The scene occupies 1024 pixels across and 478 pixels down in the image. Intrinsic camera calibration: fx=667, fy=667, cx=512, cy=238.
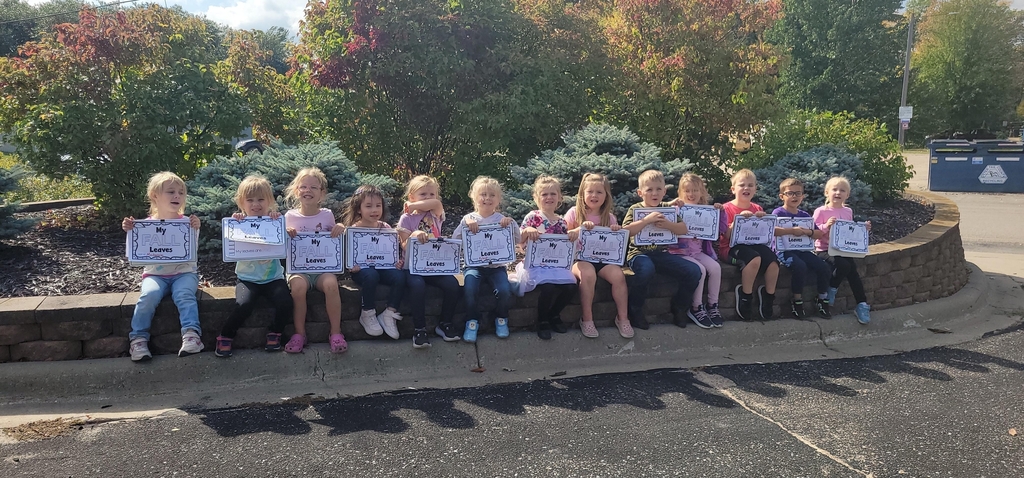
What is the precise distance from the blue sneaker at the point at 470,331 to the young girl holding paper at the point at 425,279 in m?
0.06

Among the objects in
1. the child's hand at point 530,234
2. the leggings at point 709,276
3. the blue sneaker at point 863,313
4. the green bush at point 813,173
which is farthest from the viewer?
the green bush at point 813,173

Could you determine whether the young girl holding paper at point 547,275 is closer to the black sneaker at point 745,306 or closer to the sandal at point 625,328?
the sandal at point 625,328

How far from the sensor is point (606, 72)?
7.52m

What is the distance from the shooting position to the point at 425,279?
4.71m

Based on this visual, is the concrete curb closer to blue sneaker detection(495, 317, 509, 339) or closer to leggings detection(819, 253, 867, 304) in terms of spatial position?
blue sneaker detection(495, 317, 509, 339)

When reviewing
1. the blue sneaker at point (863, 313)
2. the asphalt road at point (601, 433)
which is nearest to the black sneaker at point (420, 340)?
the asphalt road at point (601, 433)

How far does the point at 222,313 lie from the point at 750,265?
151 inches

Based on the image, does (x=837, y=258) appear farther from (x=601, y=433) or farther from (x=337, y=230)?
(x=337, y=230)

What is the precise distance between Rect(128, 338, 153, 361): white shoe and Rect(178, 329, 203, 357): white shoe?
0.62 feet

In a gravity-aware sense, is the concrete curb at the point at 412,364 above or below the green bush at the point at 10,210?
below

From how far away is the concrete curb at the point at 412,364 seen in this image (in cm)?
399

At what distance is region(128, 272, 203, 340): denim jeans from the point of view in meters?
4.12

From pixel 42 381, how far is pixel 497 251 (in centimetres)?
292

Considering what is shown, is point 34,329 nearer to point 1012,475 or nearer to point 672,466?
point 672,466
